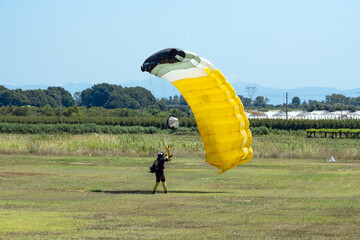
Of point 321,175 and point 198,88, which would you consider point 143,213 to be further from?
point 321,175

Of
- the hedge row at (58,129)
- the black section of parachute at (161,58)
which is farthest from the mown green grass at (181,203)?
the hedge row at (58,129)

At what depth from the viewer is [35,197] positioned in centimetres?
2256

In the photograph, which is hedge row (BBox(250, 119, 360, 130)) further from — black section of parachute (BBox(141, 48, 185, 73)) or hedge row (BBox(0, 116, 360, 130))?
black section of parachute (BBox(141, 48, 185, 73))

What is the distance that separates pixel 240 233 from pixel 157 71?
331 inches

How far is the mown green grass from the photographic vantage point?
51.3 ft

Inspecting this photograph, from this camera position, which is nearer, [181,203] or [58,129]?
[181,203]

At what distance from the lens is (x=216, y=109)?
22.0 m

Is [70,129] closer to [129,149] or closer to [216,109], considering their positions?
[129,149]

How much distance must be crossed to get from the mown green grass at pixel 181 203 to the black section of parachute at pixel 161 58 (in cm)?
489

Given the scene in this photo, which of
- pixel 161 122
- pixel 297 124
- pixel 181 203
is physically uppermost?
pixel 161 122

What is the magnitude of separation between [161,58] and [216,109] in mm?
3011

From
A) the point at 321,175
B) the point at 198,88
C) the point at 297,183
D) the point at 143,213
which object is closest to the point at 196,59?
the point at 198,88

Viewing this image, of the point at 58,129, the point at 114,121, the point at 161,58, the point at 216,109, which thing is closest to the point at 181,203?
the point at 216,109

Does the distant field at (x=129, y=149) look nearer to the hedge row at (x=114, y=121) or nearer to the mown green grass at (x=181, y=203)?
the mown green grass at (x=181, y=203)
